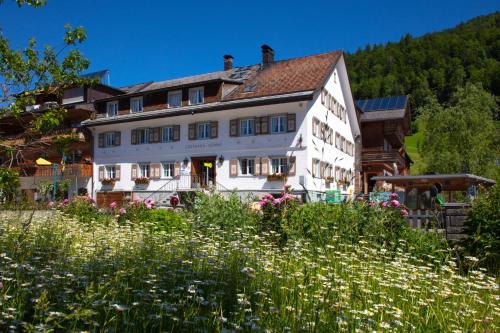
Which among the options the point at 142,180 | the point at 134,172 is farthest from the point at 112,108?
the point at 142,180

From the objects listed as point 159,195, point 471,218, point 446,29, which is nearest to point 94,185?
point 159,195

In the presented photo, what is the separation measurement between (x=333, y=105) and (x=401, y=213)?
23.1 metres

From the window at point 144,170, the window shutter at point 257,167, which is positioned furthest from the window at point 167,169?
the window shutter at point 257,167

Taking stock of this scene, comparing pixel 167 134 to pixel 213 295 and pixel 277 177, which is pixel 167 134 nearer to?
pixel 277 177

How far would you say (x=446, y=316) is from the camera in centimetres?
406

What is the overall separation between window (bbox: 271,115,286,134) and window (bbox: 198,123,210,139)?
4712 mm

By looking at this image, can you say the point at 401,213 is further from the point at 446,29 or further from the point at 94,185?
the point at 446,29

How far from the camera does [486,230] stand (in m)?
7.31

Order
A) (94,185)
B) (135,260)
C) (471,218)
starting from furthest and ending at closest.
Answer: (94,185)
(471,218)
(135,260)

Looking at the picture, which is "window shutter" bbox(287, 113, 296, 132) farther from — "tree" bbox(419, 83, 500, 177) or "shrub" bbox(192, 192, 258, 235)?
"shrub" bbox(192, 192, 258, 235)

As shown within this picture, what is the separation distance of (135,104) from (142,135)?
2.86 m

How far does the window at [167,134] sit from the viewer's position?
3012cm

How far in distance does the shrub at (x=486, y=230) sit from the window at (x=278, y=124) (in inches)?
720

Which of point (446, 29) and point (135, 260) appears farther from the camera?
point (446, 29)
